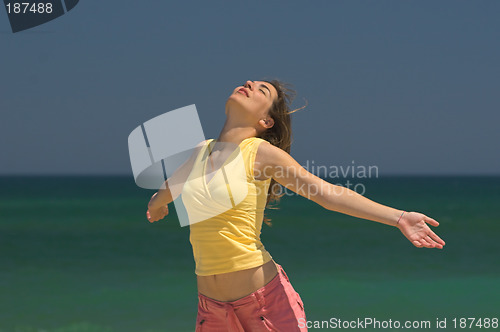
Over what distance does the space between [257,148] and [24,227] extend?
80.3ft

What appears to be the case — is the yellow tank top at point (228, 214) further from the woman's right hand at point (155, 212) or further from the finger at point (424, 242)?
the finger at point (424, 242)


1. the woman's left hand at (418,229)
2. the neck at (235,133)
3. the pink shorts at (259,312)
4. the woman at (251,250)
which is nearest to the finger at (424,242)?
the woman's left hand at (418,229)

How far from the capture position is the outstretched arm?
8.04ft

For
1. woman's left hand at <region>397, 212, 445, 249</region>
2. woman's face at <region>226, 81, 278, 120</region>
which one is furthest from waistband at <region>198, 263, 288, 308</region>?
woman's face at <region>226, 81, 278, 120</region>

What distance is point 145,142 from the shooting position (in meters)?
3.40

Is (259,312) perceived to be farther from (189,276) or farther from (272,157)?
(189,276)

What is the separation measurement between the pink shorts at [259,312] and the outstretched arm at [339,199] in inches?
17.1

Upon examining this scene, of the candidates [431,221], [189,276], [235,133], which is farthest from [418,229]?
[189,276]

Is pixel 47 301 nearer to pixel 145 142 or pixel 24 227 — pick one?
pixel 145 142

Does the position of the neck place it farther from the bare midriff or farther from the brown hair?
the bare midriff

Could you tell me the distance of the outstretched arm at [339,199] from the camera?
245 centimetres

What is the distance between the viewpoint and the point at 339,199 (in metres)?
2.59

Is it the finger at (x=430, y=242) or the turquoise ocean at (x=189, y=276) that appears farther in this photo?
the turquoise ocean at (x=189, y=276)

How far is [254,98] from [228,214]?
0.60 metres
